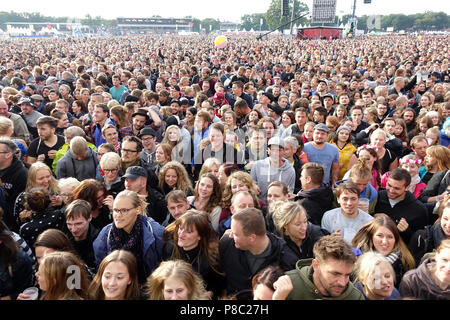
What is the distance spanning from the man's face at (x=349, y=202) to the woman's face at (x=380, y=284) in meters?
0.97

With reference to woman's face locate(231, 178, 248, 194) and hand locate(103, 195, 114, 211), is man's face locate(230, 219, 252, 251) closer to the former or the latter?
woman's face locate(231, 178, 248, 194)

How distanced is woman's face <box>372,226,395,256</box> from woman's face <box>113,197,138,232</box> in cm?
214

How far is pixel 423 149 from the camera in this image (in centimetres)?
473

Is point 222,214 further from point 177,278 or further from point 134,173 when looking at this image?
point 177,278

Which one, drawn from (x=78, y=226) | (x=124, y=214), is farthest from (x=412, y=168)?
(x=78, y=226)

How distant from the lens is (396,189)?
11.8 feet

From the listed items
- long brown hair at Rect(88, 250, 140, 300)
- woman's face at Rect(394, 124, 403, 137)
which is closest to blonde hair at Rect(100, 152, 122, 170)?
long brown hair at Rect(88, 250, 140, 300)

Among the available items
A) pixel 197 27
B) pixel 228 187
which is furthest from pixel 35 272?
pixel 197 27

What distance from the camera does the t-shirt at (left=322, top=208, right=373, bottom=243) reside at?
329 cm

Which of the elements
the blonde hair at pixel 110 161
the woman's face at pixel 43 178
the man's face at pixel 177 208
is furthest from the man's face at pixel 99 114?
the man's face at pixel 177 208

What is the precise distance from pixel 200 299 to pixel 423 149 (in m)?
3.98

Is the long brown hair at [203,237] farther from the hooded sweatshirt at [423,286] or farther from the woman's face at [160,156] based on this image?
the woman's face at [160,156]

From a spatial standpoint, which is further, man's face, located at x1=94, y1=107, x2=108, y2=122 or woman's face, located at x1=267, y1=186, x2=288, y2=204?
man's face, located at x1=94, y1=107, x2=108, y2=122
